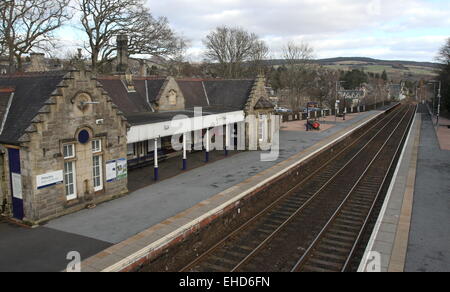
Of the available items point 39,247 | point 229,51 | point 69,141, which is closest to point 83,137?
point 69,141

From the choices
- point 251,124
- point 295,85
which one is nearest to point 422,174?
point 251,124

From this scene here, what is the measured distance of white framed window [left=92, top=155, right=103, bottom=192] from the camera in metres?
14.1

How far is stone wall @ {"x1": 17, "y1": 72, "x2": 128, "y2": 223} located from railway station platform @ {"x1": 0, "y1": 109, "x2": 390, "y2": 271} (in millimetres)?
549

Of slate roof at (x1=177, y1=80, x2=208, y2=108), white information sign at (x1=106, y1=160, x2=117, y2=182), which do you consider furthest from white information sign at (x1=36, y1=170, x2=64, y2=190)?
slate roof at (x1=177, y1=80, x2=208, y2=108)

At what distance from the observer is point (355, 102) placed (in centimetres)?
9281

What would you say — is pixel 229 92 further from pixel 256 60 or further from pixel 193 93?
pixel 256 60

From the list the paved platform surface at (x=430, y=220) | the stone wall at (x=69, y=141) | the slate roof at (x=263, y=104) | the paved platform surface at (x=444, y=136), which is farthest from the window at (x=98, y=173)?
the paved platform surface at (x=444, y=136)

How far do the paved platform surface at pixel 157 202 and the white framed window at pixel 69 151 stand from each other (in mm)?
2034

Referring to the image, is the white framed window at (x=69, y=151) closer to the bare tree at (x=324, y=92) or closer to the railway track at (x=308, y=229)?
the railway track at (x=308, y=229)

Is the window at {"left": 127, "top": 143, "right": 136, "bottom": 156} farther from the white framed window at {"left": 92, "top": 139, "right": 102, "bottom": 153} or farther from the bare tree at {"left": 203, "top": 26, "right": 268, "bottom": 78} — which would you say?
the bare tree at {"left": 203, "top": 26, "right": 268, "bottom": 78}

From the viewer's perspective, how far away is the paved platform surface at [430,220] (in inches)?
383

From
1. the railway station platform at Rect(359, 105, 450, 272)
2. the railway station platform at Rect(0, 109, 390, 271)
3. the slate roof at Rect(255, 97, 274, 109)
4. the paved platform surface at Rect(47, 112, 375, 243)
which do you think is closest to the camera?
the railway station platform at Rect(0, 109, 390, 271)

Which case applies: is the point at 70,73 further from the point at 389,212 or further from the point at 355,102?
the point at 355,102
